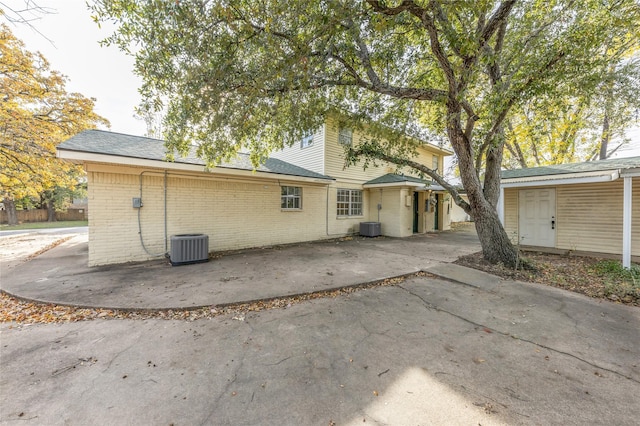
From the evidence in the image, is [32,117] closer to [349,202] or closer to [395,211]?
[349,202]

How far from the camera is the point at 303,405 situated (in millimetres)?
2109

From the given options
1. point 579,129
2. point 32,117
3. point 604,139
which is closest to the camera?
point 32,117

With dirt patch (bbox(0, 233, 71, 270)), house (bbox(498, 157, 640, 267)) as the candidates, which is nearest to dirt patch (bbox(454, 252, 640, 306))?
house (bbox(498, 157, 640, 267))

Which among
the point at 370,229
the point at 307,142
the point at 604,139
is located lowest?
the point at 370,229

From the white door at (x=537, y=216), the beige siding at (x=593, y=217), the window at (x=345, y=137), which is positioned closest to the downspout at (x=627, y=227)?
the beige siding at (x=593, y=217)

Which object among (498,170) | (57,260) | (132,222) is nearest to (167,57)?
(132,222)

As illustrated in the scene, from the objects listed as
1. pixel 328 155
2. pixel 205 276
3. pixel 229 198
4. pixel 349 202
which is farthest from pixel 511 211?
pixel 205 276

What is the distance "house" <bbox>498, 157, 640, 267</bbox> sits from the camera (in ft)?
22.8

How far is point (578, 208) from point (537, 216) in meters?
1.09

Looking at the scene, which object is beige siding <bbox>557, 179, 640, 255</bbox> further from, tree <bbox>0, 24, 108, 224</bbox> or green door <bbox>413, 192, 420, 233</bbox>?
tree <bbox>0, 24, 108, 224</bbox>

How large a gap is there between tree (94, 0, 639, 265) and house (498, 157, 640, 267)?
2529 millimetres

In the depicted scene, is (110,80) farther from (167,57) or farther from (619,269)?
(619,269)

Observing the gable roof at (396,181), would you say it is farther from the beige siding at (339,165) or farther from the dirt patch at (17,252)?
the dirt patch at (17,252)

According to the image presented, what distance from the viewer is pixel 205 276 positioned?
5.72 metres
